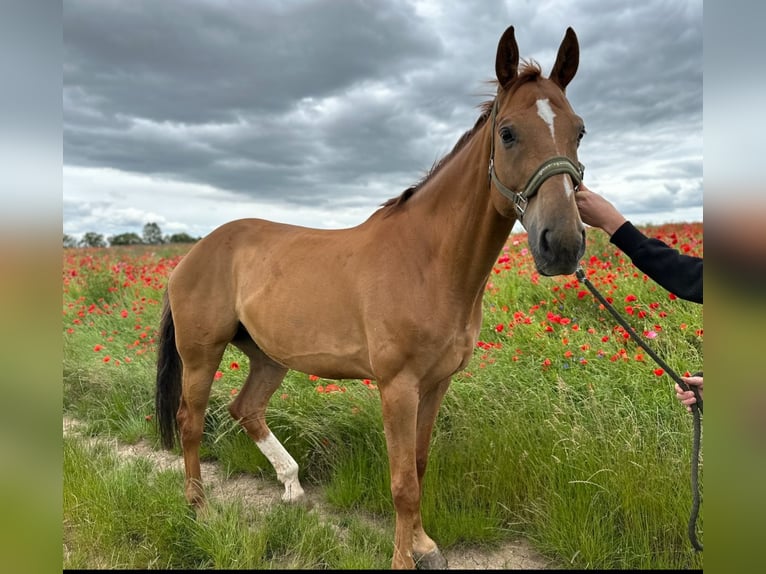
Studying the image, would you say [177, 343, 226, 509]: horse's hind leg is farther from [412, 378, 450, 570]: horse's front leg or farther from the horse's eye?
the horse's eye

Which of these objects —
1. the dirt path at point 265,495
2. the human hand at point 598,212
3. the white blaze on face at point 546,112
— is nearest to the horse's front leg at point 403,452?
the dirt path at point 265,495

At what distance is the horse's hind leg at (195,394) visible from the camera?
3.40 m

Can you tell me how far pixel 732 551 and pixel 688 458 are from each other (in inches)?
86.0

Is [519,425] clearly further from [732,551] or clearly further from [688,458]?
[732,551]

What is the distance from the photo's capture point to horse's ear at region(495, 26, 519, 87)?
2.11 metres

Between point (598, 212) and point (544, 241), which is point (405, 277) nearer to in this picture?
point (544, 241)

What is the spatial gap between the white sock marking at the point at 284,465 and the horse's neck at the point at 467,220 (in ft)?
6.52

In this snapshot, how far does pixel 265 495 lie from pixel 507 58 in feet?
10.7

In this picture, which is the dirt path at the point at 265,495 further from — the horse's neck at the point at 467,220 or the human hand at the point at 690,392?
the horse's neck at the point at 467,220

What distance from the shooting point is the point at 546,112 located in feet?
6.52

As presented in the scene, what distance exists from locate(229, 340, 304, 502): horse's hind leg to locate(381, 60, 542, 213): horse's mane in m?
1.66

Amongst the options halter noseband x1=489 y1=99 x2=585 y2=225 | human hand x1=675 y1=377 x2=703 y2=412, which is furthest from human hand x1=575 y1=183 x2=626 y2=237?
human hand x1=675 y1=377 x2=703 y2=412

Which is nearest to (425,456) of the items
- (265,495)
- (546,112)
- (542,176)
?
(265,495)

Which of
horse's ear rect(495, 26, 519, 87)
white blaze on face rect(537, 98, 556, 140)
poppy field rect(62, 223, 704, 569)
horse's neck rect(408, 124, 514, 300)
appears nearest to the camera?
white blaze on face rect(537, 98, 556, 140)
